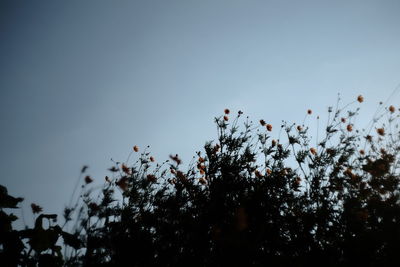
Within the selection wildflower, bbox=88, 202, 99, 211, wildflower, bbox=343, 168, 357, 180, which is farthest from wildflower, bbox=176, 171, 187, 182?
wildflower, bbox=343, 168, 357, 180

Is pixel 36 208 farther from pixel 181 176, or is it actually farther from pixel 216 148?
pixel 216 148

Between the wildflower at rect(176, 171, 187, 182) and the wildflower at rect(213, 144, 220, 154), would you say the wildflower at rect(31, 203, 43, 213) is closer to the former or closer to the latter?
the wildflower at rect(176, 171, 187, 182)

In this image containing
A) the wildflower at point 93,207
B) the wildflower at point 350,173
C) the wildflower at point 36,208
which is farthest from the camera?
the wildflower at point 350,173

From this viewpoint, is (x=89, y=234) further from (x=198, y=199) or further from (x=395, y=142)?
(x=395, y=142)

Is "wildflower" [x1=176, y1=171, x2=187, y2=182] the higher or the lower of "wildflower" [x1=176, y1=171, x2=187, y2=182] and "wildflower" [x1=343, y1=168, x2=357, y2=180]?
the higher

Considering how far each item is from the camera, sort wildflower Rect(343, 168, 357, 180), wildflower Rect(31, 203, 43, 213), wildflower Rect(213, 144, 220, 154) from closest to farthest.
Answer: wildflower Rect(31, 203, 43, 213), wildflower Rect(343, 168, 357, 180), wildflower Rect(213, 144, 220, 154)

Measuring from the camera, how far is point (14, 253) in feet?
5.90

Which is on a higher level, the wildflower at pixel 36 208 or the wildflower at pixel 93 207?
the wildflower at pixel 36 208

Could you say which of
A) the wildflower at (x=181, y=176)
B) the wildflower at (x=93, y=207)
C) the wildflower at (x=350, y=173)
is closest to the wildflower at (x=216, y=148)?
the wildflower at (x=181, y=176)

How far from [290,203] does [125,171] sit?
161 inches

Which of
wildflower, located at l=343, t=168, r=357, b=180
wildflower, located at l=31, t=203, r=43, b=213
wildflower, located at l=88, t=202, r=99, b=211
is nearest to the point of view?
wildflower, located at l=88, t=202, r=99, b=211

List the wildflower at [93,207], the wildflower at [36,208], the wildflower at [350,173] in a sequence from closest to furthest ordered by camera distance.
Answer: the wildflower at [93,207] → the wildflower at [36,208] → the wildflower at [350,173]

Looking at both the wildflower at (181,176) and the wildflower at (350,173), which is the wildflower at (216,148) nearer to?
the wildflower at (181,176)

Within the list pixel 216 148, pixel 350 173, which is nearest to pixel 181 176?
pixel 216 148
